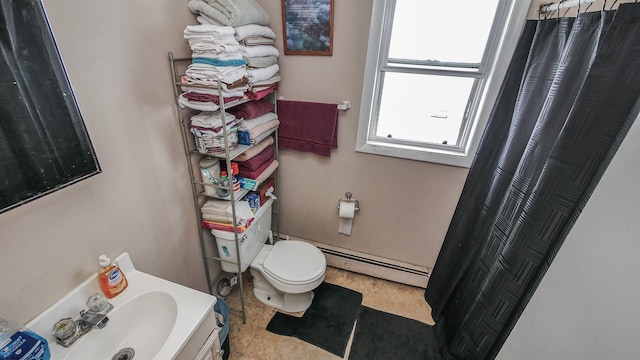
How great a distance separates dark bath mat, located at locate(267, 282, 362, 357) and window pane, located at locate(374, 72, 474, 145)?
48.3 inches

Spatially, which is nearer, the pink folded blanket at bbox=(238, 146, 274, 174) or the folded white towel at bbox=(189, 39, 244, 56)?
the folded white towel at bbox=(189, 39, 244, 56)

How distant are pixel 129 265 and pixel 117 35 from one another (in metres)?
0.89

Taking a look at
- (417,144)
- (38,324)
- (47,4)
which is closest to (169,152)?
(47,4)

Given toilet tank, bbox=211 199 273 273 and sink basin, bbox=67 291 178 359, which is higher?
sink basin, bbox=67 291 178 359

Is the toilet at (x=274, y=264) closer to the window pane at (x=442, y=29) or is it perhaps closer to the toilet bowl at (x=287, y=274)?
the toilet bowl at (x=287, y=274)

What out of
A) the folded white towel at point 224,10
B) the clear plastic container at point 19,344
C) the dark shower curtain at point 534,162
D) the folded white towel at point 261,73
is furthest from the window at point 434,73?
the clear plastic container at point 19,344

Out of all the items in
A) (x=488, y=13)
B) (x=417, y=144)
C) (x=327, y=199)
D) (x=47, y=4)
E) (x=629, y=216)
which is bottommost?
(x=327, y=199)

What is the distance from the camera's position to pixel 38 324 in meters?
0.81

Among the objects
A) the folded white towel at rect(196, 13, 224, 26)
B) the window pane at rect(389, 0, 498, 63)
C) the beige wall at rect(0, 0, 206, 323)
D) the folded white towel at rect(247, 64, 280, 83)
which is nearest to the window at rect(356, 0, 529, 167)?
the window pane at rect(389, 0, 498, 63)

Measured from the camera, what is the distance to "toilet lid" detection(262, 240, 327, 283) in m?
1.64

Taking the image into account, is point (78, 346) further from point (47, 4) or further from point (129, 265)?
point (47, 4)

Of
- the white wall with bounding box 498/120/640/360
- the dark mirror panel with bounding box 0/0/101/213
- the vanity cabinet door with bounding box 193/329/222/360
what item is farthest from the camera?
the vanity cabinet door with bounding box 193/329/222/360

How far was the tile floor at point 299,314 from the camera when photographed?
1546 mm

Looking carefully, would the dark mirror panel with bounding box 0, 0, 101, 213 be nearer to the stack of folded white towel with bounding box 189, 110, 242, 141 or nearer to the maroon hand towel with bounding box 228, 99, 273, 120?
the stack of folded white towel with bounding box 189, 110, 242, 141
